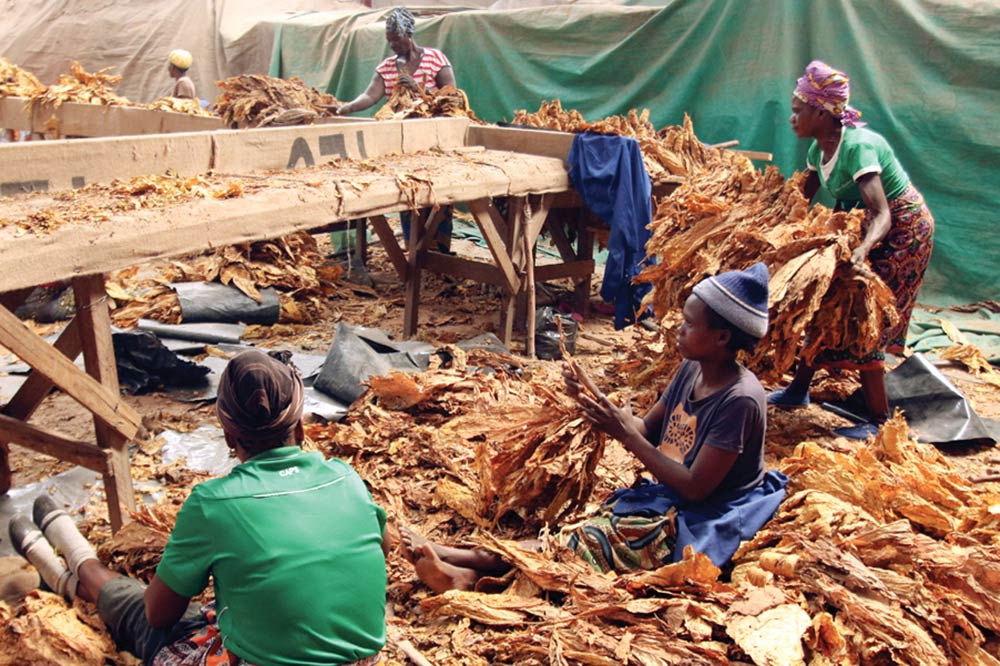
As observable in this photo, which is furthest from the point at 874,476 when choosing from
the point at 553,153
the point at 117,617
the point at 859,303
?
the point at 553,153

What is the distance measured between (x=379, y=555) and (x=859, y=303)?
10.3ft

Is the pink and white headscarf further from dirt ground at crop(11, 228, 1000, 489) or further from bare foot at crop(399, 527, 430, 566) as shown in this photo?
bare foot at crop(399, 527, 430, 566)

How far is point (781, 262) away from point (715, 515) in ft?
6.32

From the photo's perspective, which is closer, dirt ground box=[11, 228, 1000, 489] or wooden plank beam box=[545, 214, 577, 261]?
dirt ground box=[11, 228, 1000, 489]

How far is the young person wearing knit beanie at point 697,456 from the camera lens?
2701 millimetres

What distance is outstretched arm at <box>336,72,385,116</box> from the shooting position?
7609 mm

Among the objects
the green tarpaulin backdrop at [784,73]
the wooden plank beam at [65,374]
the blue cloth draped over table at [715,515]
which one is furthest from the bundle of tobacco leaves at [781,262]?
the green tarpaulin backdrop at [784,73]

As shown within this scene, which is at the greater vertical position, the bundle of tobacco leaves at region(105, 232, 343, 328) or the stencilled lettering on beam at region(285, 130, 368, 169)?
the stencilled lettering on beam at region(285, 130, 368, 169)

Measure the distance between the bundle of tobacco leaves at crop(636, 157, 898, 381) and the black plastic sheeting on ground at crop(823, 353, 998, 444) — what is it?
2.26 feet

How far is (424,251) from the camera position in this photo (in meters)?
6.62

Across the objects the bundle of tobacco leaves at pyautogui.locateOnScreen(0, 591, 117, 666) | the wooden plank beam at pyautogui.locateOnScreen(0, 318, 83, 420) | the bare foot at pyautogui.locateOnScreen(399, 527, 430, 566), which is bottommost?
the bare foot at pyautogui.locateOnScreen(399, 527, 430, 566)

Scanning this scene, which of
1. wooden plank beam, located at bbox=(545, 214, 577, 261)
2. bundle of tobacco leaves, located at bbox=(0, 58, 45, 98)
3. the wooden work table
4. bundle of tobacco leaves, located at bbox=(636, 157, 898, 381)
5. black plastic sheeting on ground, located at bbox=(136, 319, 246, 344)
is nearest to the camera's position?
the wooden work table

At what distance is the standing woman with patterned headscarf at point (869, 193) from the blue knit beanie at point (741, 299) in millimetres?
1776

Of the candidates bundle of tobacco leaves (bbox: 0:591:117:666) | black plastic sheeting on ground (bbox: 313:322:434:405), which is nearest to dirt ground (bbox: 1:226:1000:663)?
black plastic sheeting on ground (bbox: 313:322:434:405)
